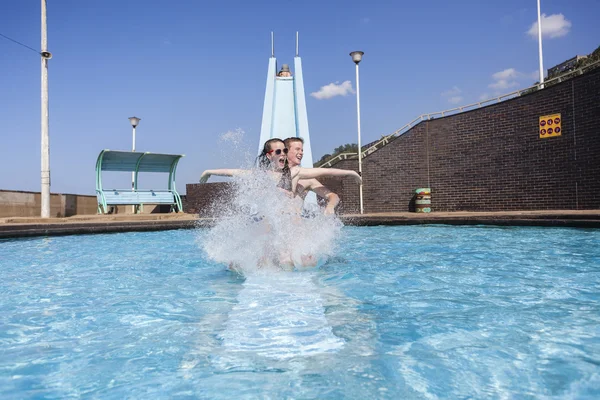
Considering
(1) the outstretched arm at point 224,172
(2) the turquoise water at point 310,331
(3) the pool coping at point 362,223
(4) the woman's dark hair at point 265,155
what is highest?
(4) the woman's dark hair at point 265,155

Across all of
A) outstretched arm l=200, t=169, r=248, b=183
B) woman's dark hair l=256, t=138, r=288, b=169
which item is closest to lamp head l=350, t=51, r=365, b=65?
woman's dark hair l=256, t=138, r=288, b=169

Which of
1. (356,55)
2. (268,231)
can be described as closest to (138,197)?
(356,55)

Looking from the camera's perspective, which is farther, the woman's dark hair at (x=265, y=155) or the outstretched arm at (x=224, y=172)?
the woman's dark hair at (x=265, y=155)

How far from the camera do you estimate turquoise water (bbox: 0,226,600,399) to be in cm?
166

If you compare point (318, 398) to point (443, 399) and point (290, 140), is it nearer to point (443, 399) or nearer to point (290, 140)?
point (443, 399)

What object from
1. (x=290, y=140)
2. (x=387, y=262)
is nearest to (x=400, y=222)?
(x=387, y=262)

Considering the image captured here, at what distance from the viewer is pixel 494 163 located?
44.4 feet

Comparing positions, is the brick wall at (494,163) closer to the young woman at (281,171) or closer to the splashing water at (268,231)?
the splashing water at (268,231)

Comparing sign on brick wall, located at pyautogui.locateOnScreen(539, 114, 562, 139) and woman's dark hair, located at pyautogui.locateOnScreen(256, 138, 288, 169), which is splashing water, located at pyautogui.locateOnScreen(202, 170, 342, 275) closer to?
woman's dark hair, located at pyautogui.locateOnScreen(256, 138, 288, 169)

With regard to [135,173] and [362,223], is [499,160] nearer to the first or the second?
[362,223]

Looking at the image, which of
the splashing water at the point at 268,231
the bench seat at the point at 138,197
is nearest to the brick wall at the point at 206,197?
the bench seat at the point at 138,197

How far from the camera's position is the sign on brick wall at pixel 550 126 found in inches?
480

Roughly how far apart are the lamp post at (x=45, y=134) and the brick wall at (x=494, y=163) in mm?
4356

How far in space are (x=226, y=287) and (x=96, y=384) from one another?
1.93 metres
